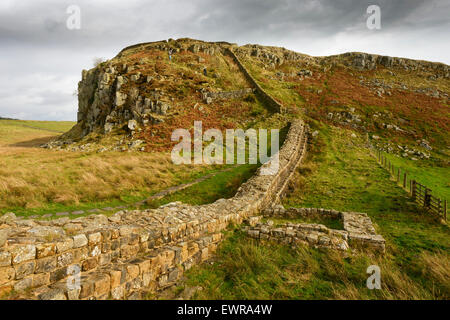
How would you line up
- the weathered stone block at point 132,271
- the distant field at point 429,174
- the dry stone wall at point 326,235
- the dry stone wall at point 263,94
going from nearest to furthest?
1. the weathered stone block at point 132,271
2. the dry stone wall at point 326,235
3. the distant field at point 429,174
4. the dry stone wall at point 263,94

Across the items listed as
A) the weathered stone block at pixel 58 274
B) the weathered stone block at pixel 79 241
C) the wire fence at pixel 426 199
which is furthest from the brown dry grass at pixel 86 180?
the wire fence at pixel 426 199

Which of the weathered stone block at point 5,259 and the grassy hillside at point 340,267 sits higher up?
the weathered stone block at point 5,259

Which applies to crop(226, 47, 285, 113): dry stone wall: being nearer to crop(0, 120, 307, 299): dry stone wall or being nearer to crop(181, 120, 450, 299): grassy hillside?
crop(181, 120, 450, 299): grassy hillside

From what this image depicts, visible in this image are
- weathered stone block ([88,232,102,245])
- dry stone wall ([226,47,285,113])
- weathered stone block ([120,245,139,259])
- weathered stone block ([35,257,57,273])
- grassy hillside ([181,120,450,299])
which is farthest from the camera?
dry stone wall ([226,47,285,113])

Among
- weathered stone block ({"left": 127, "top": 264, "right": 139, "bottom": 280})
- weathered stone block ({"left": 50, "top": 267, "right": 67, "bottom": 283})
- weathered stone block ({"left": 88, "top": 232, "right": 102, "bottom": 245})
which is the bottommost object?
weathered stone block ({"left": 127, "top": 264, "right": 139, "bottom": 280})

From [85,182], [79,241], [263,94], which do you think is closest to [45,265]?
[79,241]

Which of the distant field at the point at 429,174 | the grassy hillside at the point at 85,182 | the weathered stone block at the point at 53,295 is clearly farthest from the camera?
the distant field at the point at 429,174

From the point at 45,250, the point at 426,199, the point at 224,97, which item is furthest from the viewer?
the point at 224,97

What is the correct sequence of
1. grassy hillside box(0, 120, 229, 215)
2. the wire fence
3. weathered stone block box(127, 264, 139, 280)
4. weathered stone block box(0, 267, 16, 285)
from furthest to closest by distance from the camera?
grassy hillside box(0, 120, 229, 215) < the wire fence < weathered stone block box(127, 264, 139, 280) < weathered stone block box(0, 267, 16, 285)

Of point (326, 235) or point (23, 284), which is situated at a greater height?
point (23, 284)

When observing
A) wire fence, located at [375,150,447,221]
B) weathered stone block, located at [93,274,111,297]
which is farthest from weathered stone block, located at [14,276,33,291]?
wire fence, located at [375,150,447,221]

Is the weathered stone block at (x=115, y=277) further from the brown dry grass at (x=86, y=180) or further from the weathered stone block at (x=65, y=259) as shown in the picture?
the brown dry grass at (x=86, y=180)

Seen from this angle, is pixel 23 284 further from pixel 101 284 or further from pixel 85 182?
pixel 85 182
